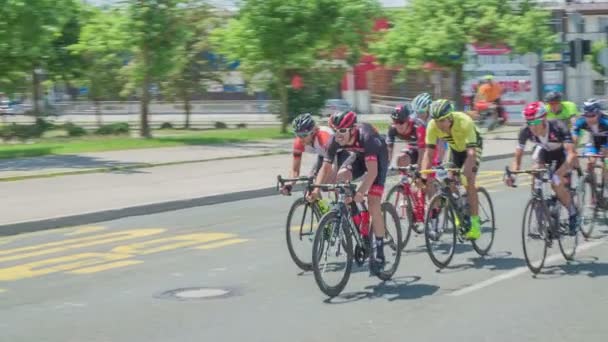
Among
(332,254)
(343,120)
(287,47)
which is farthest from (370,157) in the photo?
(287,47)

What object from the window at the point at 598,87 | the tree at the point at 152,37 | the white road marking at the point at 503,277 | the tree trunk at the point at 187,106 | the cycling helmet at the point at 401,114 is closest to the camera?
the white road marking at the point at 503,277

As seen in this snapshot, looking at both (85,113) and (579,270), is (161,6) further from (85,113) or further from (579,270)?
(85,113)

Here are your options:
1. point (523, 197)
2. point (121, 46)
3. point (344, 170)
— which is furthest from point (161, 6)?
point (344, 170)

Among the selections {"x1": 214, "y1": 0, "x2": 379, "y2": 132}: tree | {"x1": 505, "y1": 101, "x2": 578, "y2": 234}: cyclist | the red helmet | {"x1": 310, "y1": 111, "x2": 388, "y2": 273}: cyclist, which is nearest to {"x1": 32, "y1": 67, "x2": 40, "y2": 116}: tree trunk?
{"x1": 214, "y1": 0, "x2": 379, "y2": 132}: tree

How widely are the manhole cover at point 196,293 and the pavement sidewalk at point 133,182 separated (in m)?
5.43

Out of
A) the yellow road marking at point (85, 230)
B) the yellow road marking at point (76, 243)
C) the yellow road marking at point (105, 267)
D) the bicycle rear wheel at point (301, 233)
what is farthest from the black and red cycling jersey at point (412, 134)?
the yellow road marking at point (85, 230)

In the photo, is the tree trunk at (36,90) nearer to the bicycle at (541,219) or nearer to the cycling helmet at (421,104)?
the cycling helmet at (421,104)

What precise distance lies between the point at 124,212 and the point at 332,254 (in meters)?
7.70

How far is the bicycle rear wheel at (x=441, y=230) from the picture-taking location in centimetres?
1116

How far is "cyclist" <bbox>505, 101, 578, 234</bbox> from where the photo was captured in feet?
37.0

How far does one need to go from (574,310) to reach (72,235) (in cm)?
788

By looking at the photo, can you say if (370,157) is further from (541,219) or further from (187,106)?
(187,106)

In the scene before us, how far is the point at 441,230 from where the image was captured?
37.0 ft

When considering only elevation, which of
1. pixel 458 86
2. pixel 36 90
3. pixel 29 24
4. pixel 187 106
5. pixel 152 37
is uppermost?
pixel 29 24
